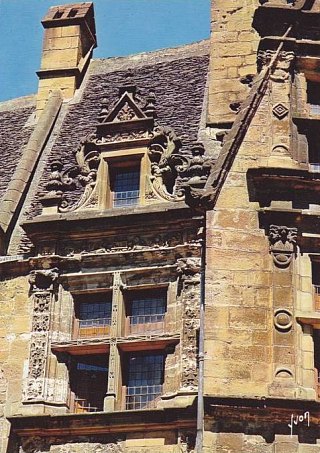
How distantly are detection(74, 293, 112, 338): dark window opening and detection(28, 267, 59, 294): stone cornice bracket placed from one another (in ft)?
1.33

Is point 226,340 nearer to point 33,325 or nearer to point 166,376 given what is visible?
point 166,376

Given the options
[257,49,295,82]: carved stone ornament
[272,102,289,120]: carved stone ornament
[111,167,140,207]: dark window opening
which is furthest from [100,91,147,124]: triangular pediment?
[272,102,289,120]: carved stone ornament

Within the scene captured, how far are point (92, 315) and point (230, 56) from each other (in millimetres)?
5659

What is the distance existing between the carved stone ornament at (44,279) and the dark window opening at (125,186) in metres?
1.63

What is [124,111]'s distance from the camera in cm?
1927

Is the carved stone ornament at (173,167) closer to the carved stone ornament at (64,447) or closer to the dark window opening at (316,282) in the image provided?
the dark window opening at (316,282)

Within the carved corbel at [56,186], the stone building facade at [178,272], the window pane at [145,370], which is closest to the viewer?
the stone building facade at [178,272]

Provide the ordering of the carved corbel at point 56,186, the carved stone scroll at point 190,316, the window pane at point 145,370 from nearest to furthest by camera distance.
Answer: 1. the carved stone scroll at point 190,316
2. the window pane at point 145,370
3. the carved corbel at point 56,186

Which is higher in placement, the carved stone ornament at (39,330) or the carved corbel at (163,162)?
the carved corbel at (163,162)

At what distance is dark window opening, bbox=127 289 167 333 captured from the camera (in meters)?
17.2

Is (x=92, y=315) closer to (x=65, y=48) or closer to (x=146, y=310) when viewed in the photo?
(x=146, y=310)

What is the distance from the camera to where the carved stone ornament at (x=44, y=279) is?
17578 millimetres

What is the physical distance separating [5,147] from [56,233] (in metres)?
4.37

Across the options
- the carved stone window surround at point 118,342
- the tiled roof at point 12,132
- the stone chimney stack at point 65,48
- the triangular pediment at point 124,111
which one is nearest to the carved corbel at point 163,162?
the triangular pediment at point 124,111
